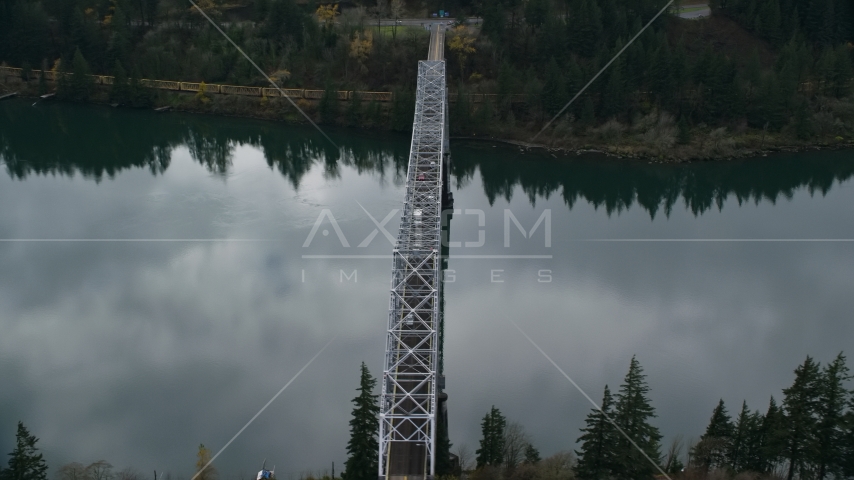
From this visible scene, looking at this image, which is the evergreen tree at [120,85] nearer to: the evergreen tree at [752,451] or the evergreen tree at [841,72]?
the evergreen tree at [841,72]

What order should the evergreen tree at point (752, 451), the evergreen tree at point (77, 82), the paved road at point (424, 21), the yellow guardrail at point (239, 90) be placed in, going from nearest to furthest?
1. the evergreen tree at point (752, 451)
2. the yellow guardrail at point (239, 90)
3. the evergreen tree at point (77, 82)
4. the paved road at point (424, 21)

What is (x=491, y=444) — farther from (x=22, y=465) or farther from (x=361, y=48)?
(x=361, y=48)

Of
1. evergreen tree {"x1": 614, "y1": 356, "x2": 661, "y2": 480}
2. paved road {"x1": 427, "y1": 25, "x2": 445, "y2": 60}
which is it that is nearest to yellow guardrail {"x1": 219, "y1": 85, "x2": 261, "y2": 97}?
paved road {"x1": 427, "y1": 25, "x2": 445, "y2": 60}

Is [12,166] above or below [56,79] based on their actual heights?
below

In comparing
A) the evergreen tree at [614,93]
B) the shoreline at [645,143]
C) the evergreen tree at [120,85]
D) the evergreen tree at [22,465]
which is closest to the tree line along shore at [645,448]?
the evergreen tree at [22,465]

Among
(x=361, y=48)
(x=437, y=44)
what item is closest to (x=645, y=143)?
(x=437, y=44)

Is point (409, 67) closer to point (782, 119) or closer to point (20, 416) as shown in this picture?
point (782, 119)

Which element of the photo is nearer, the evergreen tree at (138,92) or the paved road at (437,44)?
the paved road at (437,44)

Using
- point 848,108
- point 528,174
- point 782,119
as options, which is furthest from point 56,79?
point 848,108
